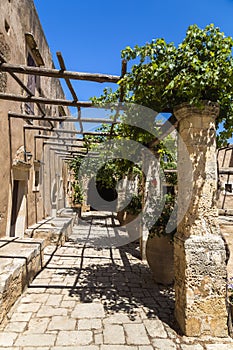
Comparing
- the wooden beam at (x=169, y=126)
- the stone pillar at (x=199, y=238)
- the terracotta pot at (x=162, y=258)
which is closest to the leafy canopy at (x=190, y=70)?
the stone pillar at (x=199, y=238)

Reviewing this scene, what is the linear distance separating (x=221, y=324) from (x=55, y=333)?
74.0 inches

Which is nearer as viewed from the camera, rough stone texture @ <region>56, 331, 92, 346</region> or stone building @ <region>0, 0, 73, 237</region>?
rough stone texture @ <region>56, 331, 92, 346</region>

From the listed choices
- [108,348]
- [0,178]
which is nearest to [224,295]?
[108,348]

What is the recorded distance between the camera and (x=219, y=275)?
279 cm

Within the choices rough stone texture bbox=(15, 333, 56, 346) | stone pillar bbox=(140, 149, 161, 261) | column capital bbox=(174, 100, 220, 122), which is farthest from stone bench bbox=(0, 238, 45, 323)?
column capital bbox=(174, 100, 220, 122)

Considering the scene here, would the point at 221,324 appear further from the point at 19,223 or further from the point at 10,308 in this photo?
the point at 19,223

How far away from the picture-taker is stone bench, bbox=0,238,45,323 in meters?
2.97

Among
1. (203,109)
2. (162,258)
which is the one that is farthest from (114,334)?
(203,109)

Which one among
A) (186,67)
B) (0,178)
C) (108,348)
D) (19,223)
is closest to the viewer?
(108,348)

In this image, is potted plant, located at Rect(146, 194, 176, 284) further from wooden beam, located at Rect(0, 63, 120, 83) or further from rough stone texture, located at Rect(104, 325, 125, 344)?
wooden beam, located at Rect(0, 63, 120, 83)

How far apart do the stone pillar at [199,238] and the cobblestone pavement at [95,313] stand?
230 millimetres

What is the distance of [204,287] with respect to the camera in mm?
2758

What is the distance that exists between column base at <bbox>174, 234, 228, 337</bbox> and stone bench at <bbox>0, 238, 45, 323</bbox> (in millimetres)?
2119

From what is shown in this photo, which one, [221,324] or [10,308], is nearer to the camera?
[221,324]
